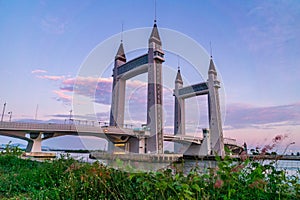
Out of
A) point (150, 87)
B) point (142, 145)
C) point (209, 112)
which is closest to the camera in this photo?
point (150, 87)

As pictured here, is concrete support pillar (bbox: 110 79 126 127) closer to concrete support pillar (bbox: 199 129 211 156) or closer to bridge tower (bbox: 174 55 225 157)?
bridge tower (bbox: 174 55 225 157)

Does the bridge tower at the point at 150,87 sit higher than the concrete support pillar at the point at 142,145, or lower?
higher

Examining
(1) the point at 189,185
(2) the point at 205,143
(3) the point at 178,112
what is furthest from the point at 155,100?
(1) the point at 189,185

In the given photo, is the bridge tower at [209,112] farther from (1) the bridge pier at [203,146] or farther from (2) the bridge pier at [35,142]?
(2) the bridge pier at [35,142]

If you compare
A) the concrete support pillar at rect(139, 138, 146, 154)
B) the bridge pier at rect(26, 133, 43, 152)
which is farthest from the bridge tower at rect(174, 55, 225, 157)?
the bridge pier at rect(26, 133, 43, 152)

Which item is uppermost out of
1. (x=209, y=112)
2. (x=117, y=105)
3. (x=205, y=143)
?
(x=209, y=112)

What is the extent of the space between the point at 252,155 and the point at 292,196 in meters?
0.48

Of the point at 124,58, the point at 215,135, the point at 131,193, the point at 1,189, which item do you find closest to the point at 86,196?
the point at 131,193

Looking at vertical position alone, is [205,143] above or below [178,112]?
below

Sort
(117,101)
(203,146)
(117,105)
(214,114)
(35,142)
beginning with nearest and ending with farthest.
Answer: (35,142)
(117,105)
(117,101)
(203,146)
(214,114)

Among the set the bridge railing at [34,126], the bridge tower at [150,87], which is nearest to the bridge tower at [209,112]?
the bridge tower at [150,87]

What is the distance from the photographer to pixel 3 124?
69.6ft

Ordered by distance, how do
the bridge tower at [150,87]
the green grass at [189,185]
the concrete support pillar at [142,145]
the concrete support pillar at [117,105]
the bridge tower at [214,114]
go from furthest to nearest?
1. the bridge tower at [214,114]
2. the concrete support pillar at [117,105]
3. the concrete support pillar at [142,145]
4. the bridge tower at [150,87]
5. the green grass at [189,185]

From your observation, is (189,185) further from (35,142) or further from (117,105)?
(117,105)
